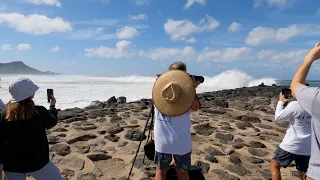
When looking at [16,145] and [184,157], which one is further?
[184,157]

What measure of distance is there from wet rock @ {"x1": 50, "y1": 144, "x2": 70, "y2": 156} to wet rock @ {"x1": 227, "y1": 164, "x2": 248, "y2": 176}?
9.57ft

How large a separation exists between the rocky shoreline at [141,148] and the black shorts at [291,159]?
984mm

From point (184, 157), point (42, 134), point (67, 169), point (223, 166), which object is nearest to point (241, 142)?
point (223, 166)

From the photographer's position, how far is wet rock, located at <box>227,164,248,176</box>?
465 centimetres

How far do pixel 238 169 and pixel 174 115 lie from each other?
220 centimetres

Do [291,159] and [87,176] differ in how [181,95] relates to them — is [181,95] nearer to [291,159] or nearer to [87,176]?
[291,159]

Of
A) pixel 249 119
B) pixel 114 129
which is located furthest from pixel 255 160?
pixel 114 129

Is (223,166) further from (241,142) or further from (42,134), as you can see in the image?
(42,134)

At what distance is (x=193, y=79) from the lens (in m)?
3.22

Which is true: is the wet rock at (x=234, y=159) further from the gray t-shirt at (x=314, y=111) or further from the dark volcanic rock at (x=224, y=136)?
the gray t-shirt at (x=314, y=111)

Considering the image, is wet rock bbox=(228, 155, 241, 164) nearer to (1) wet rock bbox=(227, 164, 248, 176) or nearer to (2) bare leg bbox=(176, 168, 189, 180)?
(1) wet rock bbox=(227, 164, 248, 176)

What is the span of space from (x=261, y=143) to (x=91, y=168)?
338 centimetres

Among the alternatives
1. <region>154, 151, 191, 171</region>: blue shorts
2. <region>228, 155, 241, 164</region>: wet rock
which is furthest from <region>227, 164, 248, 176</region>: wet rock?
<region>154, 151, 191, 171</region>: blue shorts

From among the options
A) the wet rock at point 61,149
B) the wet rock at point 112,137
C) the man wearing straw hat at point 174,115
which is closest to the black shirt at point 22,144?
the man wearing straw hat at point 174,115
